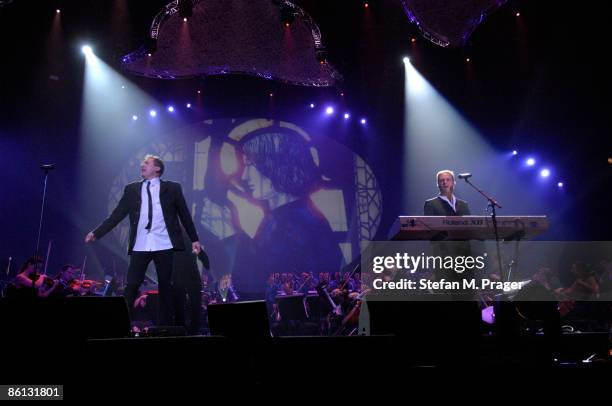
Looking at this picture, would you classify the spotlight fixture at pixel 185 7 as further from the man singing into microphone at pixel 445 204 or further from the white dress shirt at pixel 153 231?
the man singing into microphone at pixel 445 204

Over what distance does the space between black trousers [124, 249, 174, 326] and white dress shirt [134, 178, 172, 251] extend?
0.06 meters

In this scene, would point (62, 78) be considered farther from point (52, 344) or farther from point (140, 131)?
point (52, 344)

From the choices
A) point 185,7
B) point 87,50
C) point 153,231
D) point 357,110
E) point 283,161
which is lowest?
point 153,231

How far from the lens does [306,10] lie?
10.4m

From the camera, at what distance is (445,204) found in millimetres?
5758

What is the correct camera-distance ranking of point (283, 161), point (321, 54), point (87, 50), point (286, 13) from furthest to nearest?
point (283, 161) → point (87, 50) → point (321, 54) → point (286, 13)

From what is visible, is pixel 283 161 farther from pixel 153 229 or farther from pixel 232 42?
pixel 153 229

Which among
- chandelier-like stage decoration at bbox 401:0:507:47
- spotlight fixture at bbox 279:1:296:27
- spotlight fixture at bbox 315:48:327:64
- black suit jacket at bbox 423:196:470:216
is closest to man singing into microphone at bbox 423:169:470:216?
black suit jacket at bbox 423:196:470:216

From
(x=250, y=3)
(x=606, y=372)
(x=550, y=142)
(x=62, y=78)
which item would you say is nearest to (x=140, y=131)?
(x=62, y=78)

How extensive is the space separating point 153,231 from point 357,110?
37.7 ft

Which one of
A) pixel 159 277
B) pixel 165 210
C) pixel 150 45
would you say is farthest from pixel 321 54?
pixel 159 277

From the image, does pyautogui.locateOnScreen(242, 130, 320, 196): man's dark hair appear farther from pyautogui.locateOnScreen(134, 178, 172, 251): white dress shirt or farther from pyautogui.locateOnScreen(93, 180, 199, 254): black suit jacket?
pyautogui.locateOnScreen(134, 178, 172, 251): white dress shirt

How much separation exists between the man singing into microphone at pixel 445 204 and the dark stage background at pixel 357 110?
18.9 feet

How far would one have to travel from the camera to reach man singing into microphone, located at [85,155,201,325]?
5137 mm
